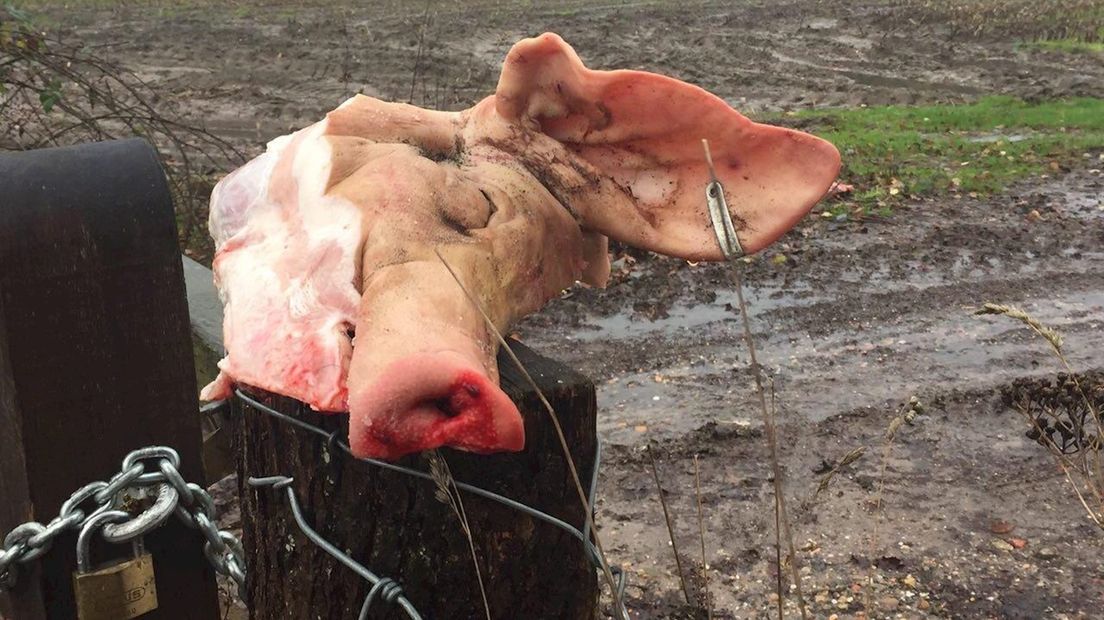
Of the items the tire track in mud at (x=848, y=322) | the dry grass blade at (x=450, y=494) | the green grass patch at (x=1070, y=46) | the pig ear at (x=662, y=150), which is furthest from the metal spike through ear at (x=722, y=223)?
the green grass patch at (x=1070, y=46)

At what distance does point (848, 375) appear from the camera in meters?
5.46

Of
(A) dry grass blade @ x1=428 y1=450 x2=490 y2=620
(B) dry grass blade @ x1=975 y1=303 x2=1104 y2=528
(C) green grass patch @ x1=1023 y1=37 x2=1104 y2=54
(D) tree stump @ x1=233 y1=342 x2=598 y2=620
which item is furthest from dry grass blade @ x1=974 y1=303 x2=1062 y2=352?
(C) green grass patch @ x1=1023 y1=37 x2=1104 y2=54

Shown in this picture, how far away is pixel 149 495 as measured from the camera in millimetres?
1564

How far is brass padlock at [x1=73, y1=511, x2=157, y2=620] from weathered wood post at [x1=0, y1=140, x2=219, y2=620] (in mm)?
36

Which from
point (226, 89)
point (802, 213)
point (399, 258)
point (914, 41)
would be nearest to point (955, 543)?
point (802, 213)

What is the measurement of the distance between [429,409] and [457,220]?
50 cm

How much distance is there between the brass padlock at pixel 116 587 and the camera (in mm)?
1531

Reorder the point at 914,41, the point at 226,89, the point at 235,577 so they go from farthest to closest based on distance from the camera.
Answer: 1. the point at 914,41
2. the point at 226,89
3. the point at 235,577

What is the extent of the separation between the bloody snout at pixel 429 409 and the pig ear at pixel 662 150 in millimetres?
777

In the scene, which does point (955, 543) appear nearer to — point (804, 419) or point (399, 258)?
point (804, 419)

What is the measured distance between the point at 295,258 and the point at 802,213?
0.94 meters

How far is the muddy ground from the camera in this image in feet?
12.4

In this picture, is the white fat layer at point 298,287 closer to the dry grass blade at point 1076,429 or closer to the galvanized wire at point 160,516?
the galvanized wire at point 160,516

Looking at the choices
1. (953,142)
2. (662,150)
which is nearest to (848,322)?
(662,150)
